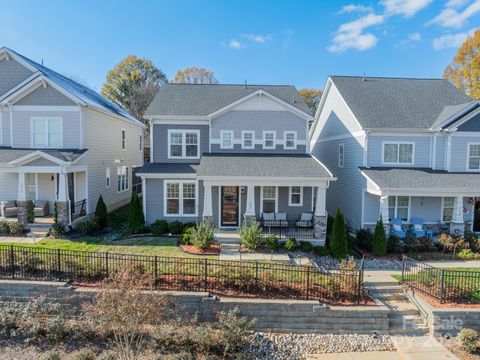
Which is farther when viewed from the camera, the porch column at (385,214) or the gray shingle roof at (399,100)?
the gray shingle roof at (399,100)

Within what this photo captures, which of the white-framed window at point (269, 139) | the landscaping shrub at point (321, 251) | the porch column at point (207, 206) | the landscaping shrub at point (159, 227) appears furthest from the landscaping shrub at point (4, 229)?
the landscaping shrub at point (321, 251)

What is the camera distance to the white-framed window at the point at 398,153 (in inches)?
656

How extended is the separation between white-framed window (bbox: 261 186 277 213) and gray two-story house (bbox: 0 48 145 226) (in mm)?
9946

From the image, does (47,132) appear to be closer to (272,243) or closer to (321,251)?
(272,243)

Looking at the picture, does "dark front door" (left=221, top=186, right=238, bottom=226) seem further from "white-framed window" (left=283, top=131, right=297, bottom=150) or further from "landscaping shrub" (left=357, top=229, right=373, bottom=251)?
"landscaping shrub" (left=357, top=229, right=373, bottom=251)

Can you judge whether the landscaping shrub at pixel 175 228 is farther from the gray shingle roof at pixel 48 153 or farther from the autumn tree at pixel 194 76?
the autumn tree at pixel 194 76

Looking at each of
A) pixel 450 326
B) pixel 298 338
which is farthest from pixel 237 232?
pixel 450 326

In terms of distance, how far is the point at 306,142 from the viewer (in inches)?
680

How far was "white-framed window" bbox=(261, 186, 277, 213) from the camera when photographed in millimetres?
16109

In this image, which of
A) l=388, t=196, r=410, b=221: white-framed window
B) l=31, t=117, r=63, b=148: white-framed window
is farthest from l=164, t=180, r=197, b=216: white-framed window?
l=388, t=196, r=410, b=221: white-framed window

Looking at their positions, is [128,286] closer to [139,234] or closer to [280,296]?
[280,296]

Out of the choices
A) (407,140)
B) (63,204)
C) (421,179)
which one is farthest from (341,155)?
(63,204)

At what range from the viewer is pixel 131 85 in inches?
1663

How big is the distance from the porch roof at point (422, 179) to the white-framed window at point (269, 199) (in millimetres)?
4962
